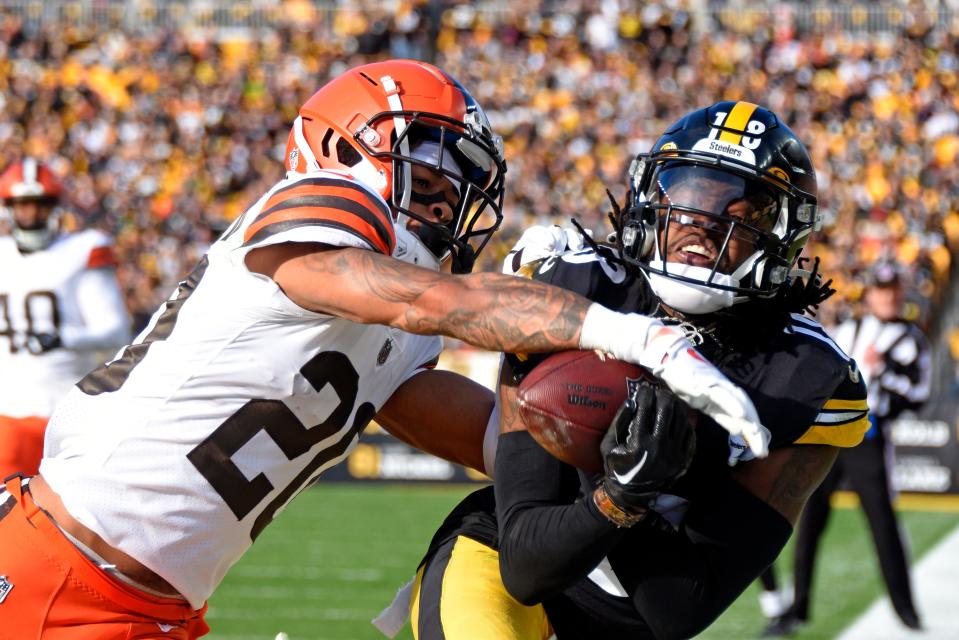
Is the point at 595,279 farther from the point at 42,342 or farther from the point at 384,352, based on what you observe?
the point at 42,342

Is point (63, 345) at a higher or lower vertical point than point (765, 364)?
lower

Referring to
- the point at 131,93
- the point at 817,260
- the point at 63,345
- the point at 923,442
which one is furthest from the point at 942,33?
the point at 817,260

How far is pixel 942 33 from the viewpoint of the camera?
16750 millimetres

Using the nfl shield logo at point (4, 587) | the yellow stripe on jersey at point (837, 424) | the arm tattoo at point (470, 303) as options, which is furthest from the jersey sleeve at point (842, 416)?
the nfl shield logo at point (4, 587)

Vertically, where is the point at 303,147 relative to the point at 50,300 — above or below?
above

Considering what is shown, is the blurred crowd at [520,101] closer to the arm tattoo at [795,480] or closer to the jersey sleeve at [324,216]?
the arm tattoo at [795,480]

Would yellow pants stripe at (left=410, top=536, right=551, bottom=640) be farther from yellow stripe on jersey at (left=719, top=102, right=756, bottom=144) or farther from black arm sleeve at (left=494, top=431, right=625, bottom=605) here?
yellow stripe on jersey at (left=719, top=102, right=756, bottom=144)

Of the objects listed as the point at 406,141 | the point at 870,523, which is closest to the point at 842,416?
the point at 406,141

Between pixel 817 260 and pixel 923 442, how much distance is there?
929 cm

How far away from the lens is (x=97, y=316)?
5.79m

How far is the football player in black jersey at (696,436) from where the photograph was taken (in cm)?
243

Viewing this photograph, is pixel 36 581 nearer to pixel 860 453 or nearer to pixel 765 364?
pixel 765 364

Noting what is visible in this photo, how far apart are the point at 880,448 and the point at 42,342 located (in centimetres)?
431

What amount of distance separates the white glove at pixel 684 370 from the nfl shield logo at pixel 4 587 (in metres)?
1.30
